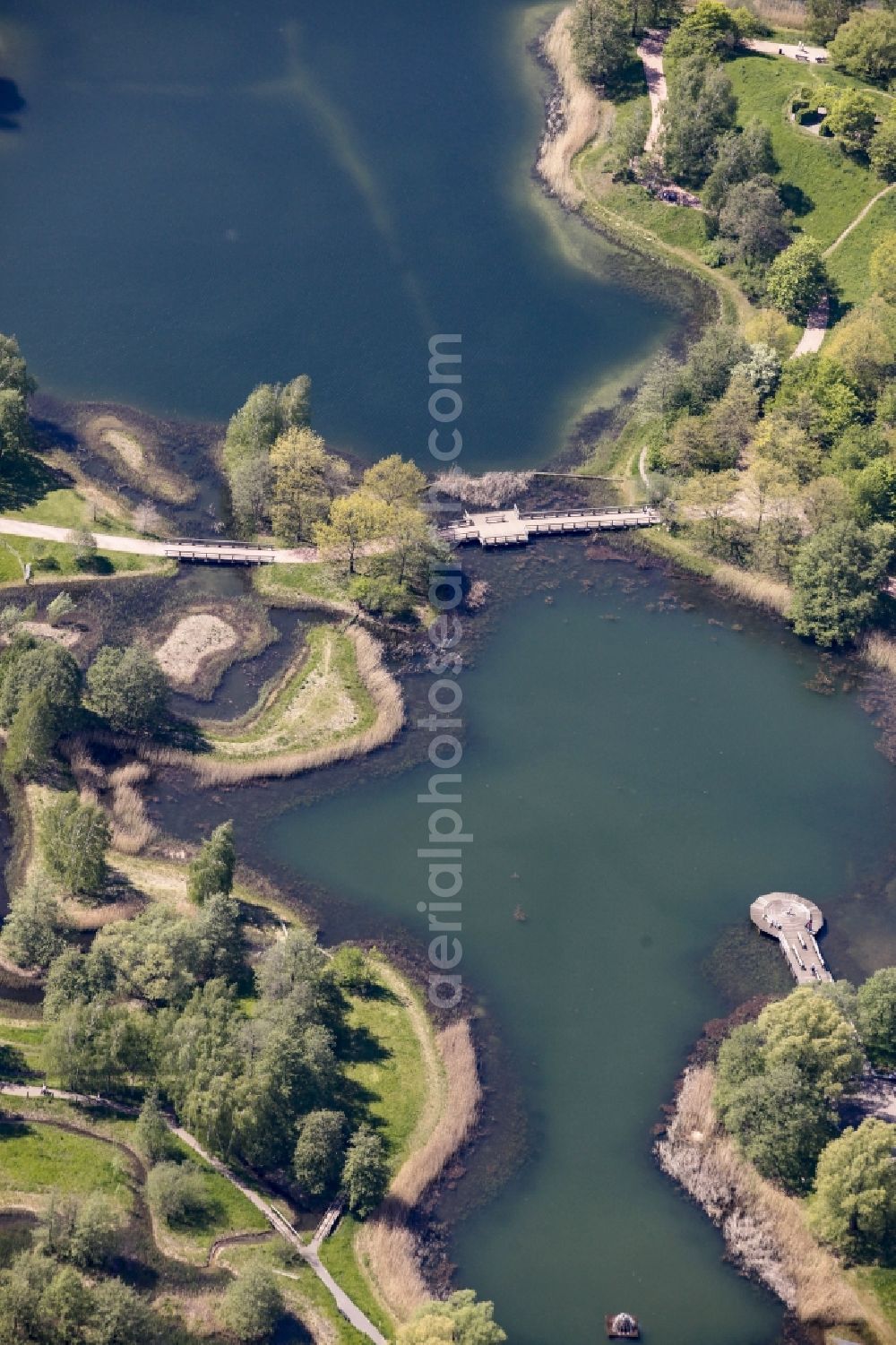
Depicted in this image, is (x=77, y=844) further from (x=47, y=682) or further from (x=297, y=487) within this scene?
(x=297, y=487)

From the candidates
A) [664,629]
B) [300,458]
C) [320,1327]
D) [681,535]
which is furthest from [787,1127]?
[300,458]

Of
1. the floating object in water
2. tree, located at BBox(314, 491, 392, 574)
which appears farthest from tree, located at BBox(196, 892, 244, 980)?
tree, located at BBox(314, 491, 392, 574)

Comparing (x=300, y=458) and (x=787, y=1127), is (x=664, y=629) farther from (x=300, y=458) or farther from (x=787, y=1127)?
(x=787, y=1127)

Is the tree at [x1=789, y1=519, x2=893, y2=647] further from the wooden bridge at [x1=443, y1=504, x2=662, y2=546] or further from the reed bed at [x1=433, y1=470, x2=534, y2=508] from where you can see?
the reed bed at [x1=433, y1=470, x2=534, y2=508]

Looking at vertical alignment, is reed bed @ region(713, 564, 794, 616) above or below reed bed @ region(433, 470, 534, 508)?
below

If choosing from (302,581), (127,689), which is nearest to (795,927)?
(302,581)

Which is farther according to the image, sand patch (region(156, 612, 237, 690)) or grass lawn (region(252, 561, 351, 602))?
grass lawn (region(252, 561, 351, 602))
